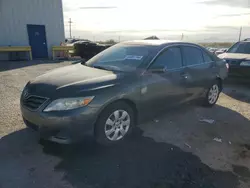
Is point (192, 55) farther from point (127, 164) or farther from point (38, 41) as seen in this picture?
point (38, 41)

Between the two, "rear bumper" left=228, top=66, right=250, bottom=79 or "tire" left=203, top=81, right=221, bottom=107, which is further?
"rear bumper" left=228, top=66, right=250, bottom=79

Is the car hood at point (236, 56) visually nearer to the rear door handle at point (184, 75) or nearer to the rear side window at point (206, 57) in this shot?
the rear side window at point (206, 57)

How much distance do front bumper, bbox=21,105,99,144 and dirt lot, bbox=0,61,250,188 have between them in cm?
27

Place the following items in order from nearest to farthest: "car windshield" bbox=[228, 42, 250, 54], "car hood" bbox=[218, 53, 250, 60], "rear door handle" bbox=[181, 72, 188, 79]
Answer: "rear door handle" bbox=[181, 72, 188, 79], "car hood" bbox=[218, 53, 250, 60], "car windshield" bbox=[228, 42, 250, 54]

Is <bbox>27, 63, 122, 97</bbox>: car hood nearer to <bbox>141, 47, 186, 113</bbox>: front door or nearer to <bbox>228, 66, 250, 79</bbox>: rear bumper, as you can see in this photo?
<bbox>141, 47, 186, 113</bbox>: front door

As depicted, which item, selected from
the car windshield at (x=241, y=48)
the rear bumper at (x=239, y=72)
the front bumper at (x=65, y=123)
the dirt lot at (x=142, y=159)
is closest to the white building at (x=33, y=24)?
the dirt lot at (x=142, y=159)

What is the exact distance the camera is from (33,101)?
327cm

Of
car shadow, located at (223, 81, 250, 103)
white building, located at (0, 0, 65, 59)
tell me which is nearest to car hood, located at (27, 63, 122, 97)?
car shadow, located at (223, 81, 250, 103)

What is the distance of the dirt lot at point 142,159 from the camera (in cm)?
277

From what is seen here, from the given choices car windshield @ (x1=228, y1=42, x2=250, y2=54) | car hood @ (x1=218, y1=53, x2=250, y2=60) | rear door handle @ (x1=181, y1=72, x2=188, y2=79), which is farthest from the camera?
car windshield @ (x1=228, y1=42, x2=250, y2=54)

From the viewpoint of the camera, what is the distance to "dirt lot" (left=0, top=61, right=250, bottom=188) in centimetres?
277

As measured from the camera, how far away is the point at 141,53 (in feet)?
13.5

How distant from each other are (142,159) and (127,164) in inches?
10.1

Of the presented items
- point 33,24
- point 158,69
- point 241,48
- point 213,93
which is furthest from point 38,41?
point 158,69
